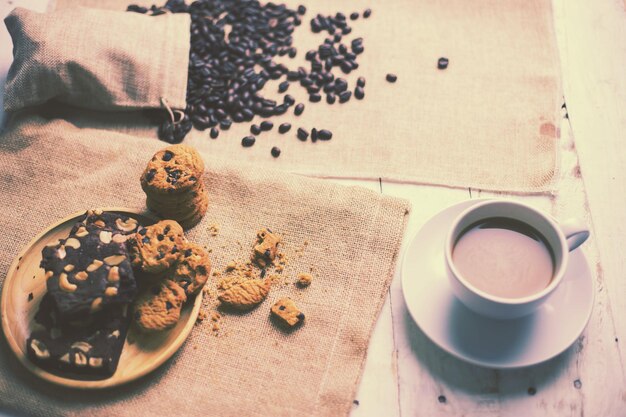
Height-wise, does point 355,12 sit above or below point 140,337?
above

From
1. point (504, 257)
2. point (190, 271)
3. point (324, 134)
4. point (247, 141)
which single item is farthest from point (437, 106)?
point (190, 271)

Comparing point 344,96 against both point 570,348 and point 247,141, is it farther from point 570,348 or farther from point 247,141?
point 570,348

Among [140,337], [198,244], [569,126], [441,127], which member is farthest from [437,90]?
[140,337]

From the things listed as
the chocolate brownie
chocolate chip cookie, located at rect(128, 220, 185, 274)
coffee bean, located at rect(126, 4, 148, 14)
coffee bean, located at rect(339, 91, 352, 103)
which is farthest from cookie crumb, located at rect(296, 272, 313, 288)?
coffee bean, located at rect(126, 4, 148, 14)

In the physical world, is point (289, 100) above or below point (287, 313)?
above

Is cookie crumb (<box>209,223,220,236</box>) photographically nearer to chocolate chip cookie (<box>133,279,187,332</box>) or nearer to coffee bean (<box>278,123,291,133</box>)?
chocolate chip cookie (<box>133,279,187,332</box>)

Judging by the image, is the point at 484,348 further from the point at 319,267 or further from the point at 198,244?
the point at 198,244

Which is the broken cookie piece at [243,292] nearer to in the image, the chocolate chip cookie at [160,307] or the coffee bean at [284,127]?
the chocolate chip cookie at [160,307]
